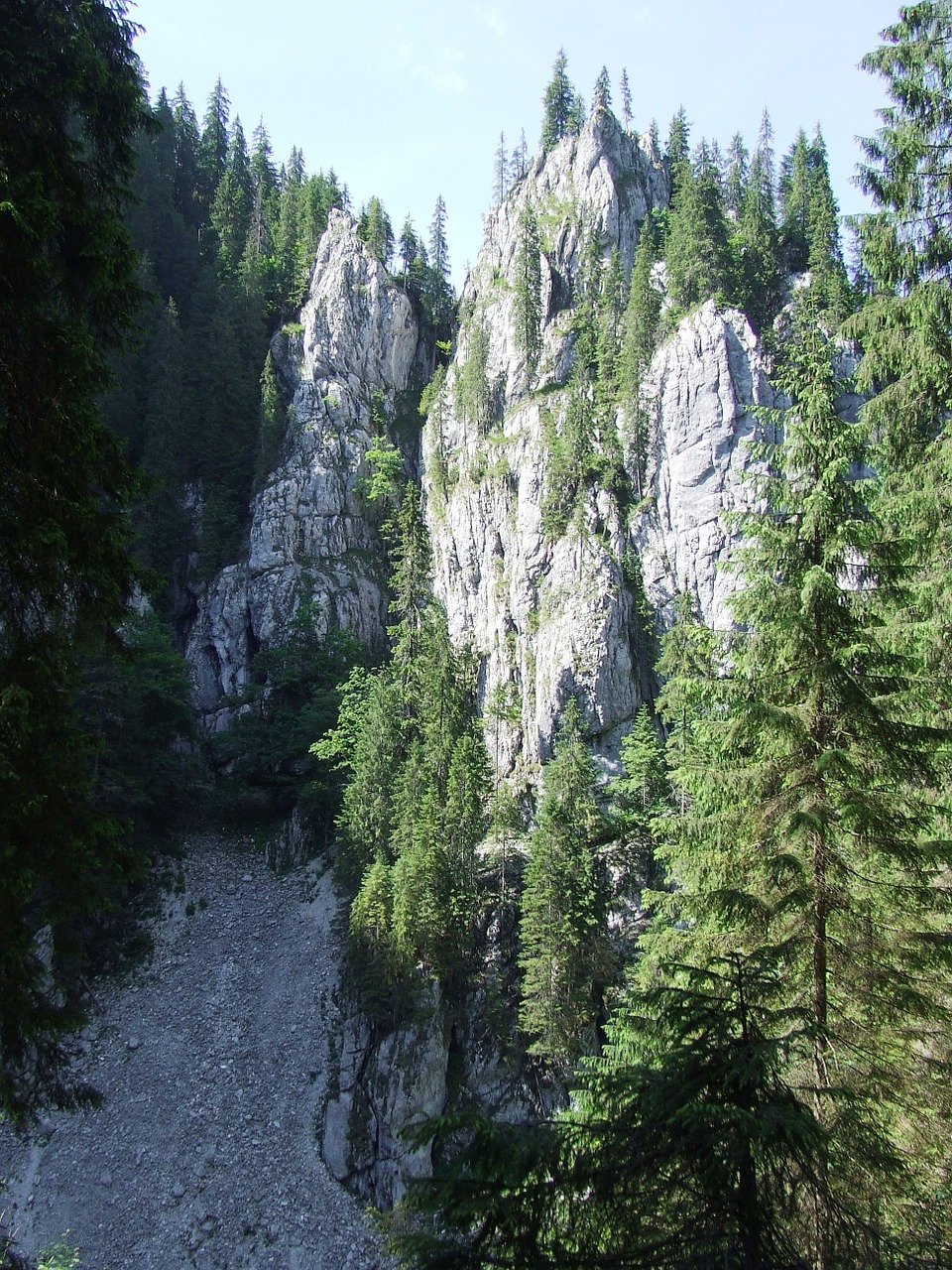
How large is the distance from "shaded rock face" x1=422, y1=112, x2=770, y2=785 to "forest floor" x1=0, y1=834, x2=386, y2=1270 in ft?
44.8

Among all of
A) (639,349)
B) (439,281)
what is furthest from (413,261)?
(639,349)

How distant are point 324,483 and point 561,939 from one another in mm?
33785

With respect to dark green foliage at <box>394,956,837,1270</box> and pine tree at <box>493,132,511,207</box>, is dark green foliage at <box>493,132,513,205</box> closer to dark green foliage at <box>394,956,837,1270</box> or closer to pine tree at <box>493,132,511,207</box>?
pine tree at <box>493,132,511,207</box>

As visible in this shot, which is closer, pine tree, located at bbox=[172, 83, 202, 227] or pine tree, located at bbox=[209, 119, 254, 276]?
pine tree, located at bbox=[209, 119, 254, 276]

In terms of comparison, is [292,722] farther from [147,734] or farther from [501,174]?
[501,174]

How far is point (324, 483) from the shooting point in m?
47.6

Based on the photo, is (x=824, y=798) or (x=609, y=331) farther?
(x=609, y=331)

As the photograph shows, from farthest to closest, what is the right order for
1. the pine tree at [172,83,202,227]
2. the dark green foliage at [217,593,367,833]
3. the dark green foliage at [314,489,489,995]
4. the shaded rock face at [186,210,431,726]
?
the pine tree at [172,83,202,227] → the shaded rock face at [186,210,431,726] → the dark green foliage at [217,593,367,833] → the dark green foliage at [314,489,489,995]

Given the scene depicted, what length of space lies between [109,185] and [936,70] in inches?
391

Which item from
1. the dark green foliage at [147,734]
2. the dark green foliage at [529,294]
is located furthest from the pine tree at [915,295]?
the dark green foliage at [529,294]

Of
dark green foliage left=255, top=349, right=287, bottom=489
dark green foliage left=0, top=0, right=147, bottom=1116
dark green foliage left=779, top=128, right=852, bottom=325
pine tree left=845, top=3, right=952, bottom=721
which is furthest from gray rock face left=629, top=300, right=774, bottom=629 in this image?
dark green foliage left=0, top=0, right=147, bottom=1116

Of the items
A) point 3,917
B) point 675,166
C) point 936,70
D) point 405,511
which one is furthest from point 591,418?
point 3,917

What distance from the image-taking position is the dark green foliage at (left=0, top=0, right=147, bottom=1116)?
558 cm

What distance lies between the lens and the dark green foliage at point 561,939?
2142 centimetres
